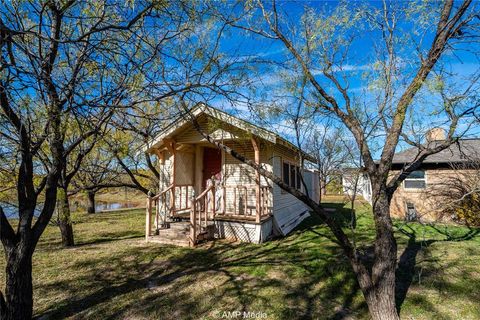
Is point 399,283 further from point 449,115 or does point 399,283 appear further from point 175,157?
point 175,157

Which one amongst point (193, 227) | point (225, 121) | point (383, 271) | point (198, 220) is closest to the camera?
point (383, 271)

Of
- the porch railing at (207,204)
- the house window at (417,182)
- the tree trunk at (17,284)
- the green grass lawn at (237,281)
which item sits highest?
the house window at (417,182)

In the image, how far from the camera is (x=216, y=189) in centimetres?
947

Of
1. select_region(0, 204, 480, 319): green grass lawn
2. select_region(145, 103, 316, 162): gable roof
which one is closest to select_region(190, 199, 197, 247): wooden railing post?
select_region(0, 204, 480, 319): green grass lawn

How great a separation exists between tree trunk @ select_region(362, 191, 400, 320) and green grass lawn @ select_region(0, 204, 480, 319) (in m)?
0.53

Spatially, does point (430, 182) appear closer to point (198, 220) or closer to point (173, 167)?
point (198, 220)

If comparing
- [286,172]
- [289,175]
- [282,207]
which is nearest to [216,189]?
[282,207]

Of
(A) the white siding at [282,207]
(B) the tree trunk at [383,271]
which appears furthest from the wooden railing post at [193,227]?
(B) the tree trunk at [383,271]

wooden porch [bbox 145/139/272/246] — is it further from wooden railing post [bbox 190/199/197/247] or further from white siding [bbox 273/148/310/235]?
white siding [bbox 273/148/310/235]

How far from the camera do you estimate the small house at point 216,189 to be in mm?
7719

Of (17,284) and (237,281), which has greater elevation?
(17,284)

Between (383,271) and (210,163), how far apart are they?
289 inches

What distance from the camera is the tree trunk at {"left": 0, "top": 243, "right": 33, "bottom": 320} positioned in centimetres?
343

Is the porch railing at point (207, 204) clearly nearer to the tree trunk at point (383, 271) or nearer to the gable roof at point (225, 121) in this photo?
the gable roof at point (225, 121)
